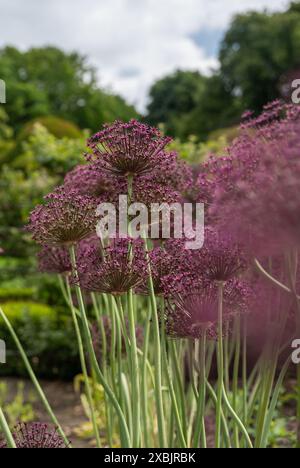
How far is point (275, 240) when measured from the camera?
1739 mm

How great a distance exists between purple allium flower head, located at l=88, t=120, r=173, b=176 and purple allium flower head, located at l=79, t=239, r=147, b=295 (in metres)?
0.30

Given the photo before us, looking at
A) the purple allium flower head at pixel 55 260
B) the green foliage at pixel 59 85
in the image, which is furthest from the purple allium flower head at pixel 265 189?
the green foliage at pixel 59 85

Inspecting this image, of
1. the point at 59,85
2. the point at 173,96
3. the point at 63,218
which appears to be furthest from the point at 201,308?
the point at 173,96

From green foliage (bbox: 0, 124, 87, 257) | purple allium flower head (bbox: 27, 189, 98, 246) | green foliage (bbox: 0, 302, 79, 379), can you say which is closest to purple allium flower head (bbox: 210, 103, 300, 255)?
purple allium flower head (bbox: 27, 189, 98, 246)

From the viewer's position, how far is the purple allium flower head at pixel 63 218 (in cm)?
233

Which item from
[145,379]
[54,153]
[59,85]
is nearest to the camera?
[145,379]

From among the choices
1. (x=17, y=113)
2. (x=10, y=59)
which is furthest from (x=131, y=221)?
(x=10, y=59)

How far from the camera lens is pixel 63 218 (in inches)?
91.6

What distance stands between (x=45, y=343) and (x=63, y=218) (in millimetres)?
6127

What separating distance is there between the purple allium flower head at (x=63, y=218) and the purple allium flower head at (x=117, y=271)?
0.14 metres

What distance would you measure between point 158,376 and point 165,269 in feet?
1.48

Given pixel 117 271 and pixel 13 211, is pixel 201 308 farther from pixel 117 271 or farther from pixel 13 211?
pixel 13 211

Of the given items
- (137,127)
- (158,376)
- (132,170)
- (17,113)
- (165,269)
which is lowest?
(158,376)

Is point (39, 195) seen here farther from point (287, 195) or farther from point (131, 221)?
point (287, 195)
